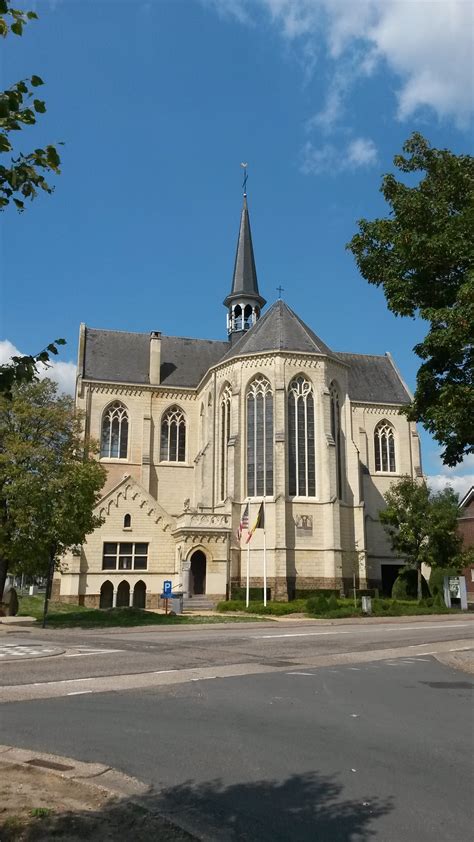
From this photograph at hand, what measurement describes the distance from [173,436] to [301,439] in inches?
461

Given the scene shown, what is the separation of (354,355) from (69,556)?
99.0ft

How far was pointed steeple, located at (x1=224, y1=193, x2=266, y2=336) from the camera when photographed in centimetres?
5634

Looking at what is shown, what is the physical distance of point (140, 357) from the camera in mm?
49938

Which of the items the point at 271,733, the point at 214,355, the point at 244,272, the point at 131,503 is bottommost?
the point at 271,733

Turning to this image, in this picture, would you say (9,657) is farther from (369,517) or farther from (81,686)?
(369,517)

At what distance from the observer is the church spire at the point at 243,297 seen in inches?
2218

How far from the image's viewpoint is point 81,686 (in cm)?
1037

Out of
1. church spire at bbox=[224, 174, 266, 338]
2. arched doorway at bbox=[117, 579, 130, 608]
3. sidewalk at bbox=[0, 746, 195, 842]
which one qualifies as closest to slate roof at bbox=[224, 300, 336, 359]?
church spire at bbox=[224, 174, 266, 338]

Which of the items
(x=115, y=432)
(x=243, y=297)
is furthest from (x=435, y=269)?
(x=243, y=297)

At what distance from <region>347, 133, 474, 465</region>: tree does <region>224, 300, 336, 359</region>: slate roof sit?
25381mm

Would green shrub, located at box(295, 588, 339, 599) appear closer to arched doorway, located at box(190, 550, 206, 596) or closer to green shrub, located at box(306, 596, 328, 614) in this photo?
arched doorway, located at box(190, 550, 206, 596)

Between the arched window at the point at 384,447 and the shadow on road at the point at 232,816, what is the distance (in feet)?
150

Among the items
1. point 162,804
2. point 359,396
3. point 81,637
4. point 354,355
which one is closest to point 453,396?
point 162,804

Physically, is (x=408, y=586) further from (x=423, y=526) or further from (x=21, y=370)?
(x=21, y=370)
